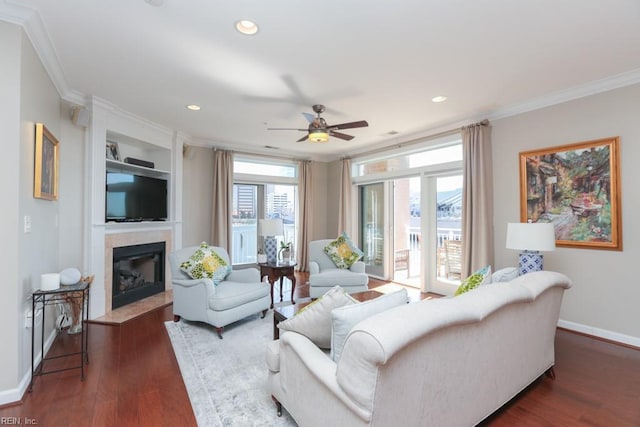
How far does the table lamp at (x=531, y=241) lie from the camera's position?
10.0ft

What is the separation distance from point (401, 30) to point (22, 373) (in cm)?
381

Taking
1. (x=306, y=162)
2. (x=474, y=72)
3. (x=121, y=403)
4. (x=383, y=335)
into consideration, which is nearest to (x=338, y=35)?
(x=474, y=72)

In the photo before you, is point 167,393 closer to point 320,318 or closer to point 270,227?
point 320,318

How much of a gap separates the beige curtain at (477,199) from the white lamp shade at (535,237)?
3.05ft

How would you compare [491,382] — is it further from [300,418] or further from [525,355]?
[300,418]

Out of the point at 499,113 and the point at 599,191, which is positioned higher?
the point at 499,113

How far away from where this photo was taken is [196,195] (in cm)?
561

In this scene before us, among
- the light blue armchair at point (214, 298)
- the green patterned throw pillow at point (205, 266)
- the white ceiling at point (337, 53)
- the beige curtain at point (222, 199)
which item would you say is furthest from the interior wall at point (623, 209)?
the beige curtain at point (222, 199)

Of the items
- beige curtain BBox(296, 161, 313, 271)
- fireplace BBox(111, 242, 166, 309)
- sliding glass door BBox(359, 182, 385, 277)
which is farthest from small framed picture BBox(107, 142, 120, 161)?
sliding glass door BBox(359, 182, 385, 277)

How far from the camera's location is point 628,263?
3.09 meters

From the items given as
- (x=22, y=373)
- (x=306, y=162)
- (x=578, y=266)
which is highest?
(x=306, y=162)

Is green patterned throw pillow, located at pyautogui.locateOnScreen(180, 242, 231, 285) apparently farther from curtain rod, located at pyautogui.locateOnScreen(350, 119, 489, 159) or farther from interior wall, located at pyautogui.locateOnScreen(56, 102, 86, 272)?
curtain rod, located at pyautogui.locateOnScreen(350, 119, 489, 159)

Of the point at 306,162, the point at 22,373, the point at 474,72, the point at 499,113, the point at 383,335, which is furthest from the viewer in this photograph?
the point at 306,162

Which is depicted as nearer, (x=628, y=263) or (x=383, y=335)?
(x=383, y=335)
